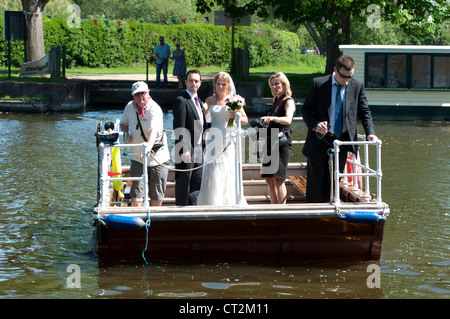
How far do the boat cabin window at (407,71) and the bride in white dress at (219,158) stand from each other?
1558cm

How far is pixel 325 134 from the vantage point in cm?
800

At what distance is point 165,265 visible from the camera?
8.05m

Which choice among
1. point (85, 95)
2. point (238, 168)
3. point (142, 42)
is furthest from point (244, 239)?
point (142, 42)

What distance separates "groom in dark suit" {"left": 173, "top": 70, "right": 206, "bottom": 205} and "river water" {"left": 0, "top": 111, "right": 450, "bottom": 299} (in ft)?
3.41

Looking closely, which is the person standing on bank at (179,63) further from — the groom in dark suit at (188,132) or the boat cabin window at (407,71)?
the groom in dark suit at (188,132)

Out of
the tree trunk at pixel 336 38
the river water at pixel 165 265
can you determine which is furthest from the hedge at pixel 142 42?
the river water at pixel 165 265

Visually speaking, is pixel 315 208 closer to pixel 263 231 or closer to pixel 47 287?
pixel 263 231

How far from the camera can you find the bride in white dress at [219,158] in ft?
27.3

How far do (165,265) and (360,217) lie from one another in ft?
7.04

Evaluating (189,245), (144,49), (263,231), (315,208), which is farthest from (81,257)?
(144,49)

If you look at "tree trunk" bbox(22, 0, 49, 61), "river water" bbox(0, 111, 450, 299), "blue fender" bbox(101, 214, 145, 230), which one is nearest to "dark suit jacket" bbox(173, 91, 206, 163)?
"blue fender" bbox(101, 214, 145, 230)

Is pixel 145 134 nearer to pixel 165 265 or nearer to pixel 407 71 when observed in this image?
pixel 165 265

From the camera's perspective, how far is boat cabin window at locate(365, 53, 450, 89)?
23.0 metres
